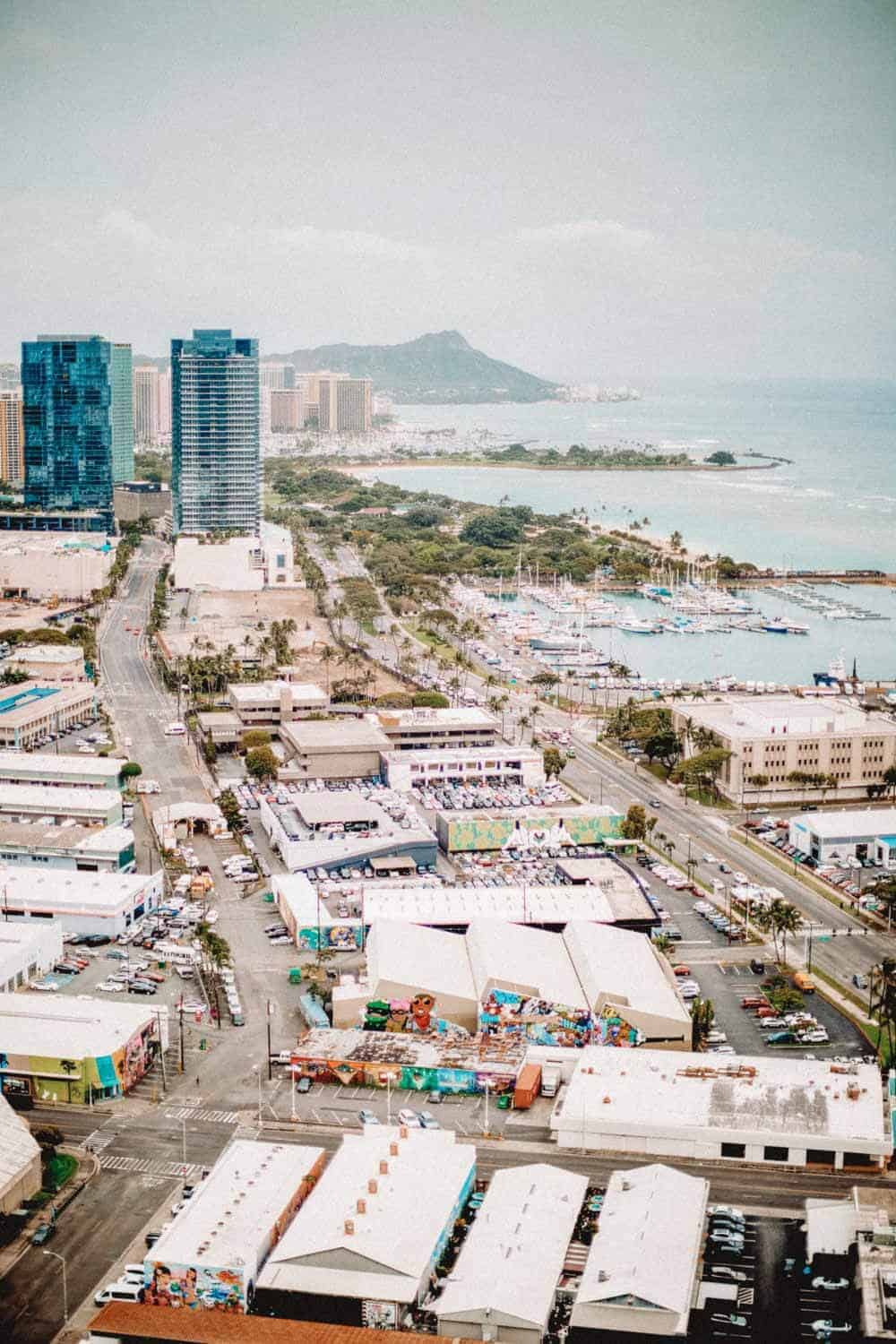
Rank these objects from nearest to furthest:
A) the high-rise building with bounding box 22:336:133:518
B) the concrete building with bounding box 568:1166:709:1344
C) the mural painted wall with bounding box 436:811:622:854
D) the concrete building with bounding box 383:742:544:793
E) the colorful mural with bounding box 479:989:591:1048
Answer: the concrete building with bounding box 568:1166:709:1344 < the colorful mural with bounding box 479:989:591:1048 < the mural painted wall with bounding box 436:811:622:854 < the concrete building with bounding box 383:742:544:793 < the high-rise building with bounding box 22:336:133:518

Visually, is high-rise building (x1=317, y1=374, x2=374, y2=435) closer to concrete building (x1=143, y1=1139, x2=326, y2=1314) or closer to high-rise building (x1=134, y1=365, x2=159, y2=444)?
high-rise building (x1=134, y1=365, x2=159, y2=444)

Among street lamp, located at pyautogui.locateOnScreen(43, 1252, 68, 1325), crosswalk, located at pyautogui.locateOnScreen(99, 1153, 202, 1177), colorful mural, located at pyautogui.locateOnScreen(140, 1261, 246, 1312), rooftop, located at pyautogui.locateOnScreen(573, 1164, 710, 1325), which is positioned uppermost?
rooftop, located at pyautogui.locateOnScreen(573, 1164, 710, 1325)

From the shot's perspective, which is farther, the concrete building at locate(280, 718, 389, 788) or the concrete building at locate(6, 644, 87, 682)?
the concrete building at locate(6, 644, 87, 682)

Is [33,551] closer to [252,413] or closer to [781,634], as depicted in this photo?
[252,413]

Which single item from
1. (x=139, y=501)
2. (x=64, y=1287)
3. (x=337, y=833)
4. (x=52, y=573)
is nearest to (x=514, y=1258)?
(x=64, y=1287)

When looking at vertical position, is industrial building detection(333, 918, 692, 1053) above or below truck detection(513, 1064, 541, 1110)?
above

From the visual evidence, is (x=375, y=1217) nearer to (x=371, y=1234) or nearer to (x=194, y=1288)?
(x=371, y=1234)

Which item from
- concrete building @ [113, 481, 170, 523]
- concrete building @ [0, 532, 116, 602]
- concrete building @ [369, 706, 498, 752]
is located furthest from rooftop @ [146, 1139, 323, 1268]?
concrete building @ [113, 481, 170, 523]
